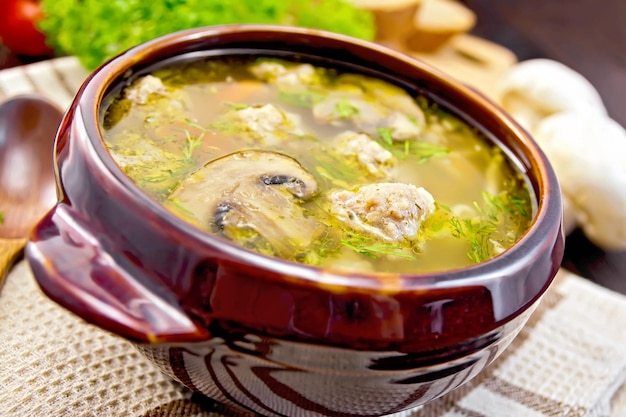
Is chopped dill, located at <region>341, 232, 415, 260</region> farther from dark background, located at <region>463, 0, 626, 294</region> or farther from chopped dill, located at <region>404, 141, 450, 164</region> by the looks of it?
dark background, located at <region>463, 0, 626, 294</region>

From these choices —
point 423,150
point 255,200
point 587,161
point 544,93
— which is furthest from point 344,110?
point 544,93

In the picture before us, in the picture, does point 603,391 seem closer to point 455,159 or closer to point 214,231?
point 455,159

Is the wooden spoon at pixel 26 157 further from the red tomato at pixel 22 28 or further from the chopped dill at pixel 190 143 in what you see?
the red tomato at pixel 22 28

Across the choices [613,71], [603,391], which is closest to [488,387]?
[603,391]

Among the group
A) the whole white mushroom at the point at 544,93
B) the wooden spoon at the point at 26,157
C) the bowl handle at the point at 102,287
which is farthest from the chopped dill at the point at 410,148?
the whole white mushroom at the point at 544,93

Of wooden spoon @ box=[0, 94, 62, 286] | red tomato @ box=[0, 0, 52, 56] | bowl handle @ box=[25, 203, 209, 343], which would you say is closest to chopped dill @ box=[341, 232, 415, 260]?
bowl handle @ box=[25, 203, 209, 343]

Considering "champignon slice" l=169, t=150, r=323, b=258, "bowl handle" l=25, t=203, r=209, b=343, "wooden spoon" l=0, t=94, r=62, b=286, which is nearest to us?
"bowl handle" l=25, t=203, r=209, b=343

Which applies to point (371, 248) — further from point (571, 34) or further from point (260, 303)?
point (571, 34)
